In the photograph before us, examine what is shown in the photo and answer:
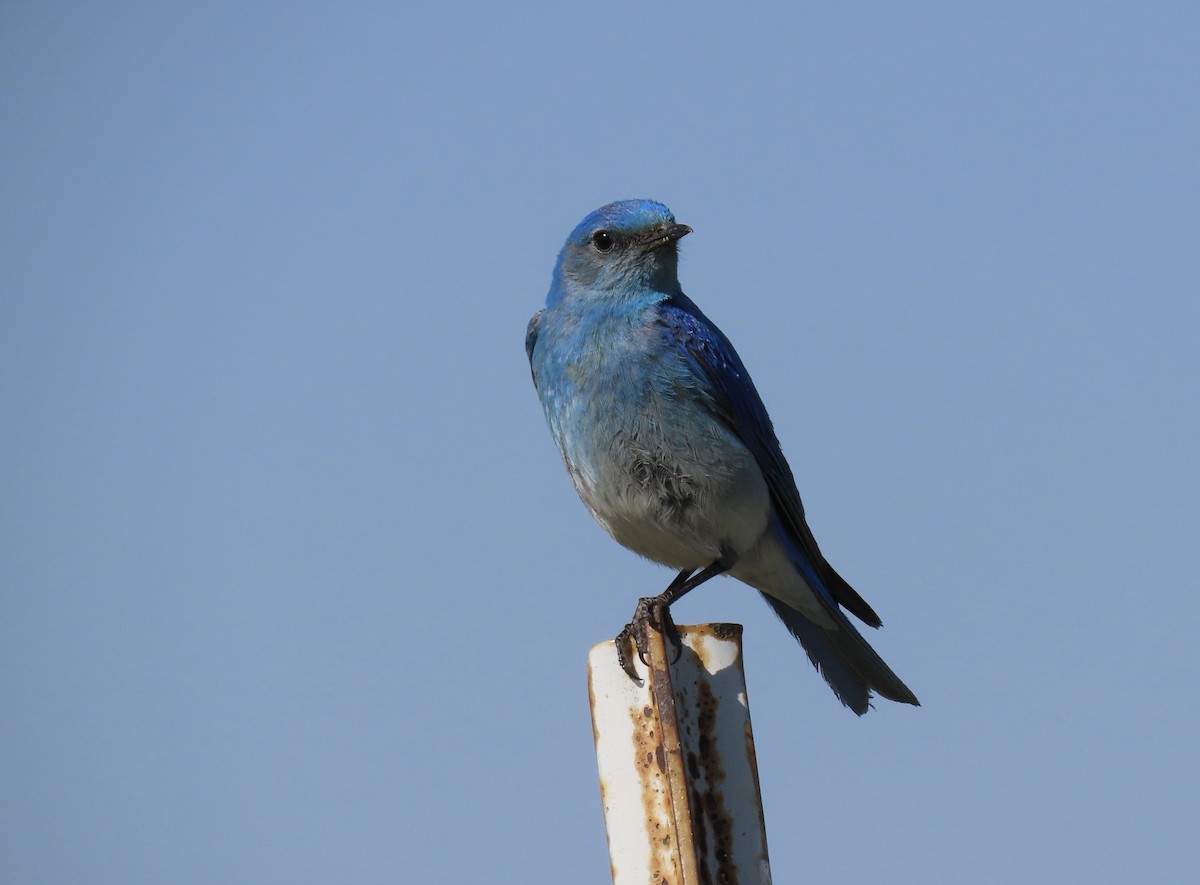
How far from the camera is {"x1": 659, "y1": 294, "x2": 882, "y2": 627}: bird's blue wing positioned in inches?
241

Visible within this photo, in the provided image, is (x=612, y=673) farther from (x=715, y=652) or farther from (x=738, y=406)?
(x=738, y=406)

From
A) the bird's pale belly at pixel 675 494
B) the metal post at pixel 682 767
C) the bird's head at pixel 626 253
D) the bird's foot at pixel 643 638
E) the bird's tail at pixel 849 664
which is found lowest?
the metal post at pixel 682 767

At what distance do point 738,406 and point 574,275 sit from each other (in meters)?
0.96

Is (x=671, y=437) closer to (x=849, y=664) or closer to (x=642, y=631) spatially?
(x=849, y=664)

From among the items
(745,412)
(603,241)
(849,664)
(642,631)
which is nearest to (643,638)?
(642,631)

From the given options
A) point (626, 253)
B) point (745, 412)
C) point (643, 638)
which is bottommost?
point (643, 638)

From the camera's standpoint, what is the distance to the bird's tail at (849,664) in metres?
6.29

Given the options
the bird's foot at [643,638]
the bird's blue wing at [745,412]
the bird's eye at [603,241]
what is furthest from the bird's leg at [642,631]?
the bird's eye at [603,241]

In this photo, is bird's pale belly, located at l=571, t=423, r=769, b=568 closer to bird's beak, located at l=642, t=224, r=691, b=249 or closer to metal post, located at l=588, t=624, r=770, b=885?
bird's beak, located at l=642, t=224, r=691, b=249

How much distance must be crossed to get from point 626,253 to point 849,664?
2.11 m

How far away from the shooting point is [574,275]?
253 inches

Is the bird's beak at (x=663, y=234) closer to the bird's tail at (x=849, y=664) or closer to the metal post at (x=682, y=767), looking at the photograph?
the bird's tail at (x=849, y=664)

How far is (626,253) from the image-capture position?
20.8ft

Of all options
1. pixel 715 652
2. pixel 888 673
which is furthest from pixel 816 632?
pixel 715 652
